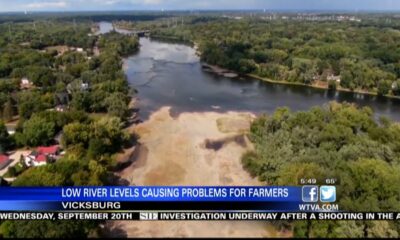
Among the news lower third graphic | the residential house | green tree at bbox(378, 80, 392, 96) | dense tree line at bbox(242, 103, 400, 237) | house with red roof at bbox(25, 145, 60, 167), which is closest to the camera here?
the news lower third graphic

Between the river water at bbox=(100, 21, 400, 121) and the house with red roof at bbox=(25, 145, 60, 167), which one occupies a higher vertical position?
the house with red roof at bbox=(25, 145, 60, 167)

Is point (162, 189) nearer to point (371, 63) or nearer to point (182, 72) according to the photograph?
point (182, 72)

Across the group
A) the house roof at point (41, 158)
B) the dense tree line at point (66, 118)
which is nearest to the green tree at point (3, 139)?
the dense tree line at point (66, 118)

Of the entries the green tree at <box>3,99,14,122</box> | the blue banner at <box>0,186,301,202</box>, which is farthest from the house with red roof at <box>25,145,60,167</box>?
the green tree at <box>3,99,14,122</box>

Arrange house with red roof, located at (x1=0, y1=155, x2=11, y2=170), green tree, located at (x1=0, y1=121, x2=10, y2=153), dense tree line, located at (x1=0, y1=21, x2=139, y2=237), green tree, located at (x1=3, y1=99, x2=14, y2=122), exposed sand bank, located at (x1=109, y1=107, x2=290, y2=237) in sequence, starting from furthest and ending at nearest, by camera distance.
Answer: green tree, located at (x1=3, y1=99, x2=14, y2=122)
green tree, located at (x1=0, y1=121, x2=10, y2=153)
house with red roof, located at (x1=0, y1=155, x2=11, y2=170)
exposed sand bank, located at (x1=109, y1=107, x2=290, y2=237)
dense tree line, located at (x1=0, y1=21, x2=139, y2=237)

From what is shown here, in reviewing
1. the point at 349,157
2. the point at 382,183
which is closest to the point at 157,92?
the point at 349,157

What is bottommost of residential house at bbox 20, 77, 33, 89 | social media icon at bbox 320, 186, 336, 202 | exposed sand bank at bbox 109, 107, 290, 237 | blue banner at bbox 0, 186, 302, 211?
exposed sand bank at bbox 109, 107, 290, 237

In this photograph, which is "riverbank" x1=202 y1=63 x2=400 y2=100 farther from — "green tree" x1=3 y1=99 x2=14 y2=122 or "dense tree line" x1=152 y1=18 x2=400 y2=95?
"green tree" x1=3 y1=99 x2=14 y2=122
